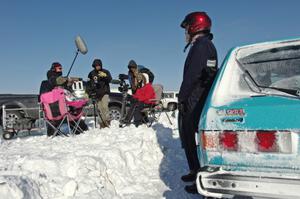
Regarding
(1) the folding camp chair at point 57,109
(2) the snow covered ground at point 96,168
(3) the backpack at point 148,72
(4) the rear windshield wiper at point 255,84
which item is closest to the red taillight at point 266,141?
(4) the rear windshield wiper at point 255,84

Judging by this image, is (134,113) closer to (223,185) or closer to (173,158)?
(173,158)

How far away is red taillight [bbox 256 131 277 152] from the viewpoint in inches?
114

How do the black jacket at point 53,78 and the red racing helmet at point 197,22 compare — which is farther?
the black jacket at point 53,78

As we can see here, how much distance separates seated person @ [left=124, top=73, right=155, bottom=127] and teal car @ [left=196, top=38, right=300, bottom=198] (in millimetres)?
5900

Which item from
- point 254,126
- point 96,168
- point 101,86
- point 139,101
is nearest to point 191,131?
point 96,168

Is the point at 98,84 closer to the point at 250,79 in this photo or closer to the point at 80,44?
the point at 80,44

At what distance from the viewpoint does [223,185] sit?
120 inches

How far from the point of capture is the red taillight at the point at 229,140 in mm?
3135

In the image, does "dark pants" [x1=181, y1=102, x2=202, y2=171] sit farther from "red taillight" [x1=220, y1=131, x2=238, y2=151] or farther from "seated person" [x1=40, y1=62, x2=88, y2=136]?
"seated person" [x1=40, y1=62, x2=88, y2=136]

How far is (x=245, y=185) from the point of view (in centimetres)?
A: 293

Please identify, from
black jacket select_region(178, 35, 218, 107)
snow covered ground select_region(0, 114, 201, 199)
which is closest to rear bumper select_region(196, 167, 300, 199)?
black jacket select_region(178, 35, 218, 107)

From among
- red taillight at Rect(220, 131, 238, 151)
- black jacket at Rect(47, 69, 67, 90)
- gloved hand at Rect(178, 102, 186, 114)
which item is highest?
black jacket at Rect(47, 69, 67, 90)

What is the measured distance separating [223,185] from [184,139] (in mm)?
1706

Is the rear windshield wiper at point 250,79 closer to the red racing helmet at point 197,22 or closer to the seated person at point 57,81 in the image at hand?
the red racing helmet at point 197,22
